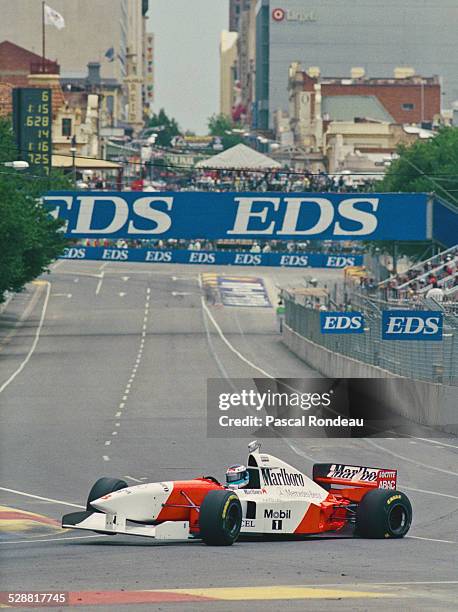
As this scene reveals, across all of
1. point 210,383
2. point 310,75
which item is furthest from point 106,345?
point 310,75

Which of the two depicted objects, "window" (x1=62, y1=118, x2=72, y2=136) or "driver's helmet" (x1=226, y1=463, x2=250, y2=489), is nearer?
"driver's helmet" (x1=226, y1=463, x2=250, y2=489)

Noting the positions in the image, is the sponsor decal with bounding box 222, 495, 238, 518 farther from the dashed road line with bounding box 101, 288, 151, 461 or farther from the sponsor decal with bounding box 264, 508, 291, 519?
the dashed road line with bounding box 101, 288, 151, 461

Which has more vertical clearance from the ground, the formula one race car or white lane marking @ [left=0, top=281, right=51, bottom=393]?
the formula one race car

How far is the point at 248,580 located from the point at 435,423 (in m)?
21.6

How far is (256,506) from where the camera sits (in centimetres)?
2064

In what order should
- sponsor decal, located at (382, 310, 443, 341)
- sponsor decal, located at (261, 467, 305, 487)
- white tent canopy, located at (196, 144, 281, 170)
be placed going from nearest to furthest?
sponsor decal, located at (261, 467, 305, 487), sponsor decal, located at (382, 310, 443, 341), white tent canopy, located at (196, 144, 281, 170)

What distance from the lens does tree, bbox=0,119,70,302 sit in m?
65.6

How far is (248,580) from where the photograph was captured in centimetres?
1725

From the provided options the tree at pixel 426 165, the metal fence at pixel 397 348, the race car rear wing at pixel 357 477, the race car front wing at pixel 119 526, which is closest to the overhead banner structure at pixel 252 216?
the metal fence at pixel 397 348

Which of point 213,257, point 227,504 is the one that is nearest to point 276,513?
point 227,504

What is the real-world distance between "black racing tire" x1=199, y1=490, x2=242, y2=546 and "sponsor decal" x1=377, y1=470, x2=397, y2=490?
2758 mm

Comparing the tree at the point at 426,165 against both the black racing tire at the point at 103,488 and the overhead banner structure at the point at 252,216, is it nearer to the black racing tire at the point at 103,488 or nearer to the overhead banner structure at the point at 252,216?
the overhead banner structure at the point at 252,216

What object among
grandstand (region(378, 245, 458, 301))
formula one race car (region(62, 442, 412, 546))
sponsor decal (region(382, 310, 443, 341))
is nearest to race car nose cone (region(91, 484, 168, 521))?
formula one race car (region(62, 442, 412, 546))

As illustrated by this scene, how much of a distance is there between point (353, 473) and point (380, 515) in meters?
0.97
